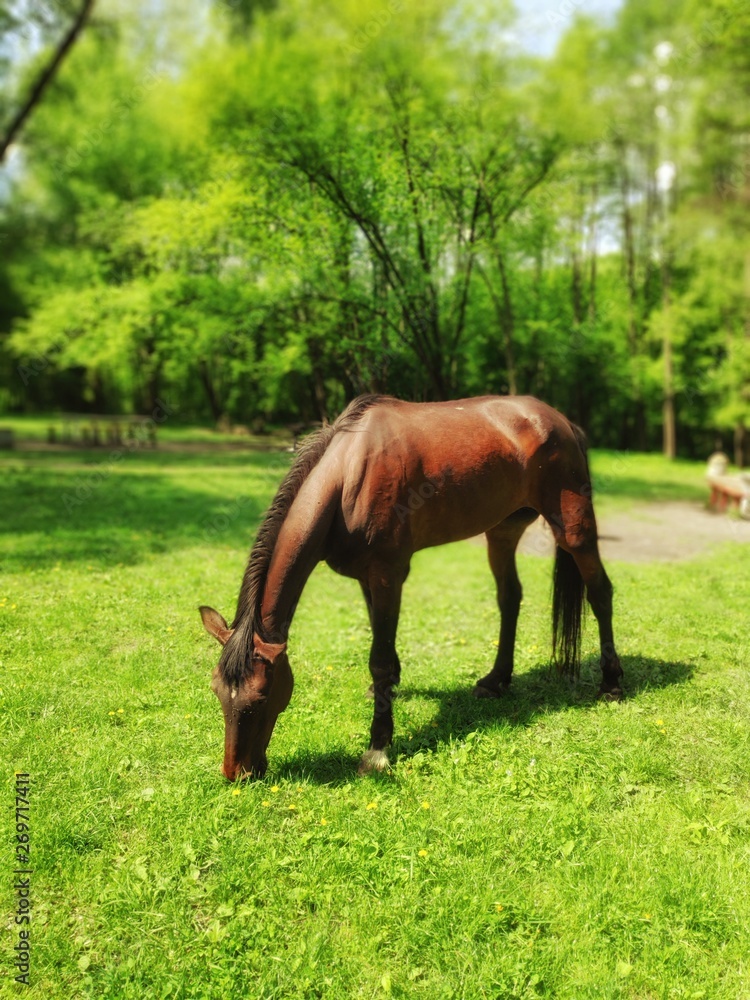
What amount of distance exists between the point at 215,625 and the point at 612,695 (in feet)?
9.76

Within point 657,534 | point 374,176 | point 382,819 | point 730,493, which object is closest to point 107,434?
point 374,176

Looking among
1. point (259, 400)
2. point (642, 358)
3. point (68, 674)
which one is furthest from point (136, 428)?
point (68, 674)

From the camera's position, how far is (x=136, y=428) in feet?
83.8

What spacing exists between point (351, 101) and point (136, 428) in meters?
15.7

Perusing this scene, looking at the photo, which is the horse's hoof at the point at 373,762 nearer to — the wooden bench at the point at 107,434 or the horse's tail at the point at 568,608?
the horse's tail at the point at 568,608

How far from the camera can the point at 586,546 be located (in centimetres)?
492

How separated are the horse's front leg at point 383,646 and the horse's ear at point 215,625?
940 millimetres

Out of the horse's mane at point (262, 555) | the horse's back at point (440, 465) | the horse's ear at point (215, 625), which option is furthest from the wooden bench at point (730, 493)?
the horse's ear at point (215, 625)

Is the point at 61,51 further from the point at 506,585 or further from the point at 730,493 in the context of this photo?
the point at 730,493

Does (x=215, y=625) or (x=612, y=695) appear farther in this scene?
(x=612, y=695)

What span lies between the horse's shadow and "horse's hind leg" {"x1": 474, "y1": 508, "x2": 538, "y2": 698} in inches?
6.5

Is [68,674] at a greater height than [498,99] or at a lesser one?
lesser

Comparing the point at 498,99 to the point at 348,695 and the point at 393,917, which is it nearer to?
the point at 348,695

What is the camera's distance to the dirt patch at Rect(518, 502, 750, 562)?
34.0ft
